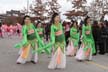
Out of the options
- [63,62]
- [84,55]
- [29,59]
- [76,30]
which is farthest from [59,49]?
[76,30]

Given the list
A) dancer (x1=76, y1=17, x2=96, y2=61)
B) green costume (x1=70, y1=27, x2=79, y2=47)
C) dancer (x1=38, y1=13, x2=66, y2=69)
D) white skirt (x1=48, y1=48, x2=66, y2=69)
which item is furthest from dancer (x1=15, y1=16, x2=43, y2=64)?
green costume (x1=70, y1=27, x2=79, y2=47)

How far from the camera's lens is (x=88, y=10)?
2115 inches

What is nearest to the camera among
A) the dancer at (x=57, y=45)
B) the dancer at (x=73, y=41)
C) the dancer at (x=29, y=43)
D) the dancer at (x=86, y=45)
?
the dancer at (x=57, y=45)

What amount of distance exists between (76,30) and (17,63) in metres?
5.32

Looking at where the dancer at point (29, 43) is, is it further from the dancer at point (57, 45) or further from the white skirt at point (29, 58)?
the dancer at point (57, 45)

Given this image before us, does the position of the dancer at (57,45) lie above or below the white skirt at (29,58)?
above

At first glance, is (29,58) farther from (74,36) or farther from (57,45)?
(74,36)

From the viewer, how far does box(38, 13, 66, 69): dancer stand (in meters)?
12.1

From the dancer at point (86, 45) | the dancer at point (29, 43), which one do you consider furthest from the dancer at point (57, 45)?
the dancer at point (86, 45)

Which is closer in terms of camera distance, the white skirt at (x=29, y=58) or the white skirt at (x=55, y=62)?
the white skirt at (x=55, y=62)

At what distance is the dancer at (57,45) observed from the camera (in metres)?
12.1

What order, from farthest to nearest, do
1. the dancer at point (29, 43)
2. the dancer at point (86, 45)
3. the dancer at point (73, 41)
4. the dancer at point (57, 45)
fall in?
the dancer at point (73, 41) < the dancer at point (86, 45) < the dancer at point (29, 43) < the dancer at point (57, 45)

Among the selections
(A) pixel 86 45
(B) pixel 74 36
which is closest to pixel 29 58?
(A) pixel 86 45

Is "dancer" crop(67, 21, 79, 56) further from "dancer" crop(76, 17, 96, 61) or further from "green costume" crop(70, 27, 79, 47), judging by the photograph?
"dancer" crop(76, 17, 96, 61)
